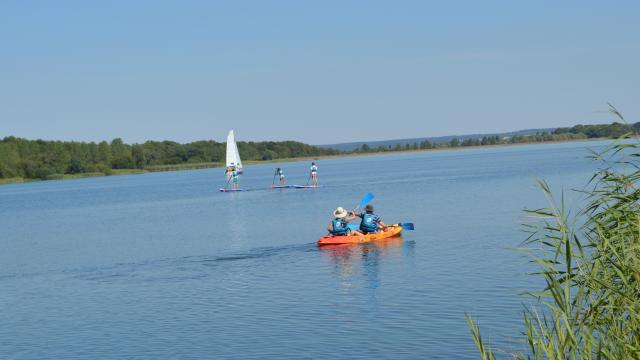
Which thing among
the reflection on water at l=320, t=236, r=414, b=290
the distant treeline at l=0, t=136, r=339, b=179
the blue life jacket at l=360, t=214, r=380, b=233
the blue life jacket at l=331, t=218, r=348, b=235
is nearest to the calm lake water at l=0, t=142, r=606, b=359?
the reflection on water at l=320, t=236, r=414, b=290

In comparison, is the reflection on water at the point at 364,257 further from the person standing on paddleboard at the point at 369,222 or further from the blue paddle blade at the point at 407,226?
the blue paddle blade at the point at 407,226

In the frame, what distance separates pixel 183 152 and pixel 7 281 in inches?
6554

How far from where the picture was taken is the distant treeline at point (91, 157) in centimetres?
16212

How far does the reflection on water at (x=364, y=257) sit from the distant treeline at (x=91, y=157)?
134000mm

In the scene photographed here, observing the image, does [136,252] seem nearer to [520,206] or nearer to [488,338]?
[520,206]

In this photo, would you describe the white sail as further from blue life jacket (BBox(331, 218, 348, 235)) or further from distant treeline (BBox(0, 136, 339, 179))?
distant treeline (BBox(0, 136, 339, 179))

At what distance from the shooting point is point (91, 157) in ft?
580

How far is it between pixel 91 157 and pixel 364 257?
15339 cm

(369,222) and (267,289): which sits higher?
(369,222)

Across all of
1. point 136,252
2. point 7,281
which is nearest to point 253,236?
point 136,252

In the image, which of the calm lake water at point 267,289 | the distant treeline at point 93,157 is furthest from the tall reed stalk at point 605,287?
the distant treeline at point 93,157

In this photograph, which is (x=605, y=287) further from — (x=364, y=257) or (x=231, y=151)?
(x=231, y=151)

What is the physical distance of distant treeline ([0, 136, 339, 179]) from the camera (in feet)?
532

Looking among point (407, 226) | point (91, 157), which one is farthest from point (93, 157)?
point (407, 226)
